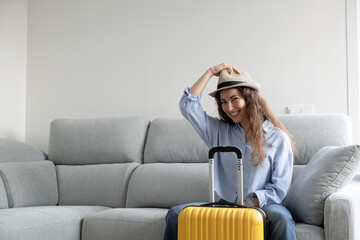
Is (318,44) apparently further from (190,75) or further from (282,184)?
(282,184)

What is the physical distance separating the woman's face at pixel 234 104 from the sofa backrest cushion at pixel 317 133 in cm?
52

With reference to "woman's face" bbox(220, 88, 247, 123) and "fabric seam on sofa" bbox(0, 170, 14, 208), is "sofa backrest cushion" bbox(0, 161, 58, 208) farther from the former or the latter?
"woman's face" bbox(220, 88, 247, 123)

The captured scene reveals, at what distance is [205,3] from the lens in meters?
3.32

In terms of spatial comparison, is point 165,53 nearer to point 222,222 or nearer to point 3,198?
point 3,198

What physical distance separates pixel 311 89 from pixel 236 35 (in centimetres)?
62

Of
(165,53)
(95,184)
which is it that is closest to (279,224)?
(95,184)

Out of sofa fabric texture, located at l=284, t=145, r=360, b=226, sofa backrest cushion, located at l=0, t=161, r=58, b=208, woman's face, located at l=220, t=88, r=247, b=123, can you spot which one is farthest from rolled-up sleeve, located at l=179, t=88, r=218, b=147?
sofa backrest cushion, located at l=0, t=161, r=58, b=208

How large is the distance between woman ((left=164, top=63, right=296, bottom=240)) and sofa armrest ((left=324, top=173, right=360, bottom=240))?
0.70 feet

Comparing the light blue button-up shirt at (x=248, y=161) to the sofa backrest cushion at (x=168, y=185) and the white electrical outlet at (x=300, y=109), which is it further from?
the white electrical outlet at (x=300, y=109)

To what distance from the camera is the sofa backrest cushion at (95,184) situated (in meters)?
2.94

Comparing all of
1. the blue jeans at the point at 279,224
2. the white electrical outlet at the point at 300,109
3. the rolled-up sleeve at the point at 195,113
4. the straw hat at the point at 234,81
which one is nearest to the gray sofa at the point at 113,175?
the blue jeans at the point at 279,224

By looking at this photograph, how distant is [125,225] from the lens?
2.41m

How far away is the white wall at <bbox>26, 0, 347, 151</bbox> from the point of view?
302 cm

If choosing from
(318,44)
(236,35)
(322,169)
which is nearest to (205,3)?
(236,35)
